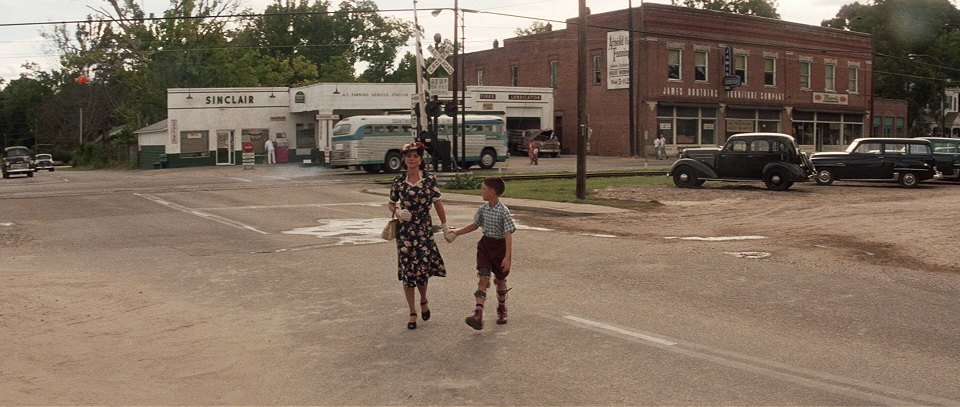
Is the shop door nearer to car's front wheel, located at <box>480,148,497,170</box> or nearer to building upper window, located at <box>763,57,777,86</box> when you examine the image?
car's front wheel, located at <box>480,148,497,170</box>

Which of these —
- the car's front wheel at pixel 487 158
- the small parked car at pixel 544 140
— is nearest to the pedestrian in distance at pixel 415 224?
the car's front wheel at pixel 487 158

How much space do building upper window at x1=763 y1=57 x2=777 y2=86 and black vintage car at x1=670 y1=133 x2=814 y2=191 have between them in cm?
3427

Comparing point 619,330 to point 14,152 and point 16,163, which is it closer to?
point 16,163

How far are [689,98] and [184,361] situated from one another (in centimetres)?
5406

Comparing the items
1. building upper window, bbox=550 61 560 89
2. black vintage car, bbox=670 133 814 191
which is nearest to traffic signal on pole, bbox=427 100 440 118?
black vintage car, bbox=670 133 814 191

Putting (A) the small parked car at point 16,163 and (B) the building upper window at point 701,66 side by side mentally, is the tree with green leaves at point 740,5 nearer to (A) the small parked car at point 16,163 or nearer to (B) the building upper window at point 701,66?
(B) the building upper window at point 701,66

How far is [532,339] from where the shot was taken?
8.59 metres

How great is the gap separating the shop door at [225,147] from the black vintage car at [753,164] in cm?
3423

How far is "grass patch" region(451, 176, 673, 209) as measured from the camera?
25094 millimetres

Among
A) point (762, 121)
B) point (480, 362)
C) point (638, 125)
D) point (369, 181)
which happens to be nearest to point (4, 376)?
point (480, 362)

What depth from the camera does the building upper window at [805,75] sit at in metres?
65.9

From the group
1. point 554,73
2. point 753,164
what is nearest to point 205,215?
point 753,164

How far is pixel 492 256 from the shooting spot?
8.97 meters

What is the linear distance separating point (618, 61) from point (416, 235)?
44.5 meters
